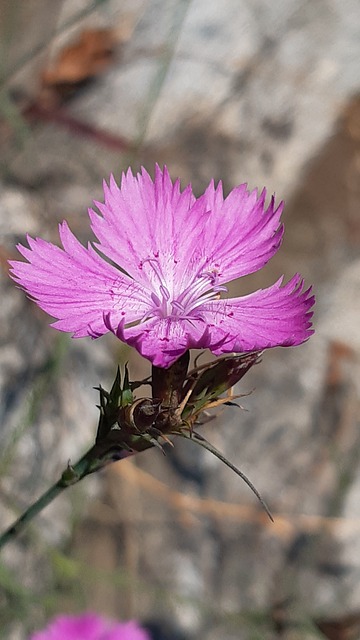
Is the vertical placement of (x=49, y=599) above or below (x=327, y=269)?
below

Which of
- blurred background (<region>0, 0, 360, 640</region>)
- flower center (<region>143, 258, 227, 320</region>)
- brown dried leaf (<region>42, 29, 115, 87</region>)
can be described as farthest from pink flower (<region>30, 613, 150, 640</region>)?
brown dried leaf (<region>42, 29, 115, 87</region>)

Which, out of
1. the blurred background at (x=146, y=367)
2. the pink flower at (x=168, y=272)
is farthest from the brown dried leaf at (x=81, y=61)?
the pink flower at (x=168, y=272)

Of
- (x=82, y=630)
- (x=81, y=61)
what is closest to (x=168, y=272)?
(x=82, y=630)

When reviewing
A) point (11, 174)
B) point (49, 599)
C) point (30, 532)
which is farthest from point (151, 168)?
point (49, 599)

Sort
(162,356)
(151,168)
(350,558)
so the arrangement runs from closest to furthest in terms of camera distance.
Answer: (162,356) → (350,558) → (151,168)

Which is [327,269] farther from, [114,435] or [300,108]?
[114,435]

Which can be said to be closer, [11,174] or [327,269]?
[11,174]

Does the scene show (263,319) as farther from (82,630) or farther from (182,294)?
(82,630)
